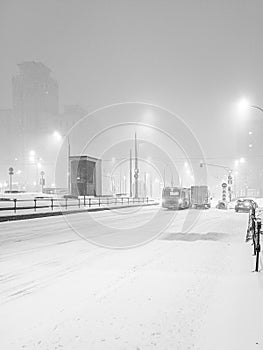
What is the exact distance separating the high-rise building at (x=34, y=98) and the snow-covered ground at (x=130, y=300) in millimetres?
110082

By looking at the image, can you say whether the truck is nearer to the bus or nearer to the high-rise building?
the bus

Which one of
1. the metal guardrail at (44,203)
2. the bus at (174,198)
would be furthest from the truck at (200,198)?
the metal guardrail at (44,203)

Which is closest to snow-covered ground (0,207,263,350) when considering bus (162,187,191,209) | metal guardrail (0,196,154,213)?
metal guardrail (0,196,154,213)

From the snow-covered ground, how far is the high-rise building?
110082mm

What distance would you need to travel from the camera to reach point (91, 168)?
39375 mm

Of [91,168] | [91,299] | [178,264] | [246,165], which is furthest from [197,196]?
[246,165]

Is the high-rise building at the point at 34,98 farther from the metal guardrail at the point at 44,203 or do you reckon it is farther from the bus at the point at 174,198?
the bus at the point at 174,198

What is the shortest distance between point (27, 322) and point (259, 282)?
437 cm

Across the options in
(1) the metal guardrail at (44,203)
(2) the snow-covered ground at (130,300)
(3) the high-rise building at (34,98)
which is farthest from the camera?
(3) the high-rise building at (34,98)

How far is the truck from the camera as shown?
47.0 meters

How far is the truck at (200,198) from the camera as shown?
154ft

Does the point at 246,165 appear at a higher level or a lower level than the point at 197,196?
higher

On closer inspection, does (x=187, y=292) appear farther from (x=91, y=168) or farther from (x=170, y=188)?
(x=170, y=188)

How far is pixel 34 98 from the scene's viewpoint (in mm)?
121062
